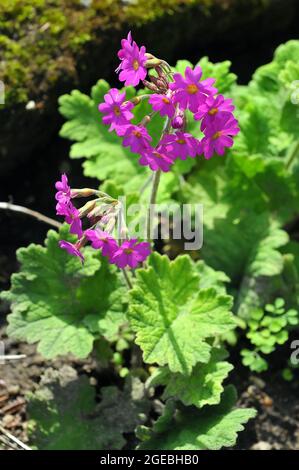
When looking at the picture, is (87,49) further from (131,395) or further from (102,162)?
(131,395)

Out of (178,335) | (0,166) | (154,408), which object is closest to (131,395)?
(154,408)

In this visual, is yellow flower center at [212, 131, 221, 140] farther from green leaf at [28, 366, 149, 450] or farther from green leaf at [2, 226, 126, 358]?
green leaf at [28, 366, 149, 450]

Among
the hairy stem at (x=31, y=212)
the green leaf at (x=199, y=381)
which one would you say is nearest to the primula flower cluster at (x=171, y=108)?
the green leaf at (x=199, y=381)

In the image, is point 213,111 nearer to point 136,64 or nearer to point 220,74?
point 136,64

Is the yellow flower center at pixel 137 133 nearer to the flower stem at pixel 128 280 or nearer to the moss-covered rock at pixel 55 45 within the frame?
the flower stem at pixel 128 280

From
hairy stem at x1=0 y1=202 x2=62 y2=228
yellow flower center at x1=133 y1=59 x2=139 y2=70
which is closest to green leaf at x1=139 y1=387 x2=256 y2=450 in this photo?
hairy stem at x1=0 y1=202 x2=62 y2=228
